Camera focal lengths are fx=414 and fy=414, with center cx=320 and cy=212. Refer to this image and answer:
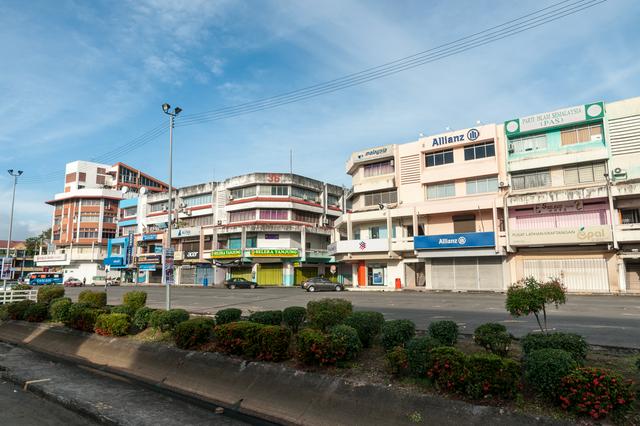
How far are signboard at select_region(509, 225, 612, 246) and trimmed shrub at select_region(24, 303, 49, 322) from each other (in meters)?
32.0

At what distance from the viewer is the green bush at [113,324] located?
1235cm

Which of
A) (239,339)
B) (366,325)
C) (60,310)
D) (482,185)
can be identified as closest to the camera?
(366,325)

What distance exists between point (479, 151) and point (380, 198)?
11234mm

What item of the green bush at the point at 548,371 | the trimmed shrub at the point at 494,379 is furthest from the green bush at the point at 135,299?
the green bush at the point at 548,371

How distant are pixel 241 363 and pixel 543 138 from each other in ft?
113

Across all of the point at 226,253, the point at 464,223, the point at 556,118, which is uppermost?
the point at 556,118

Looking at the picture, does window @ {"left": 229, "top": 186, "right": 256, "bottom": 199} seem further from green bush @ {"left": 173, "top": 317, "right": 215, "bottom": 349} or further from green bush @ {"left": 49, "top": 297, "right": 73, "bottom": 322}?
green bush @ {"left": 173, "top": 317, "right": 215, "bottom": 349}

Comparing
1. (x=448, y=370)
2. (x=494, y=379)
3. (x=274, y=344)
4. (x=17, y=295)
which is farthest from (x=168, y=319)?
(x=17, y=295)

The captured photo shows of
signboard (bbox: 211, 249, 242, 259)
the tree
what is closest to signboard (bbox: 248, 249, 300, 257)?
signboard (bbox: 211, 249, 242, 259)

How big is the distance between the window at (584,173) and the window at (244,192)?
3844 cm

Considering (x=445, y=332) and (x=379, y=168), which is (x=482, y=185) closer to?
(x=379, y=168)

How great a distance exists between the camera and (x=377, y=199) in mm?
44719

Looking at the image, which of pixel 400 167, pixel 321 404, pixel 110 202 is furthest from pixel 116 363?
pixel 110 202

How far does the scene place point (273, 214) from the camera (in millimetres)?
57469
